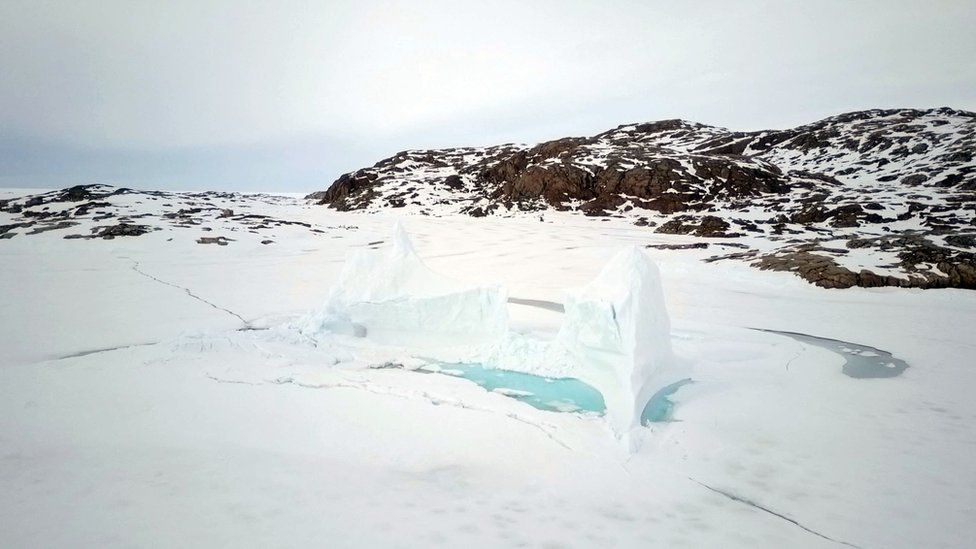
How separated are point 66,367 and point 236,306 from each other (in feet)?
18.1

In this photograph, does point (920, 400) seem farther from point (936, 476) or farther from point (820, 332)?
point (820, 332)

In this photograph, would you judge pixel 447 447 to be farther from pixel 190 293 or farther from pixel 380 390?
pixel 190 293

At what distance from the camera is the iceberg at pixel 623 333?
7324 millimetres

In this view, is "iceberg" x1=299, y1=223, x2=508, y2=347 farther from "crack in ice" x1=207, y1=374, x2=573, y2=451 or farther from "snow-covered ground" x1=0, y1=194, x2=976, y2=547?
"crack in ice" x1=207, y1=374, x2=573, y2=451

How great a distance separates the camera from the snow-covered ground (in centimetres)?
414

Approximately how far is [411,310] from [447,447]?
17.2 feet

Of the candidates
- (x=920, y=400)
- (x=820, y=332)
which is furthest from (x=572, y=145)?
(x=920, y=400)

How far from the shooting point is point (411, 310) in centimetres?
1062

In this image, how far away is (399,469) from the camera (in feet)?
16.9

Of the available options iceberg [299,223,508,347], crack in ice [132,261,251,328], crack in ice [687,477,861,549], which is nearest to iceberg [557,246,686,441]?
crack in ice [687,477,861,549]

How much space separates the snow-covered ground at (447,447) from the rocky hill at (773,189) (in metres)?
7.31

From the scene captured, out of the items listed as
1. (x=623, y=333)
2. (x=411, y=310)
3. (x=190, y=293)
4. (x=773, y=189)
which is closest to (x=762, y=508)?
(x=623, y=333)

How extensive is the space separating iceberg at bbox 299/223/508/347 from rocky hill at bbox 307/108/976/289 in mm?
13142

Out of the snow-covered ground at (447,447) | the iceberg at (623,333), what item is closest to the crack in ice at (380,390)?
the snow-covered ground at (447,447)
